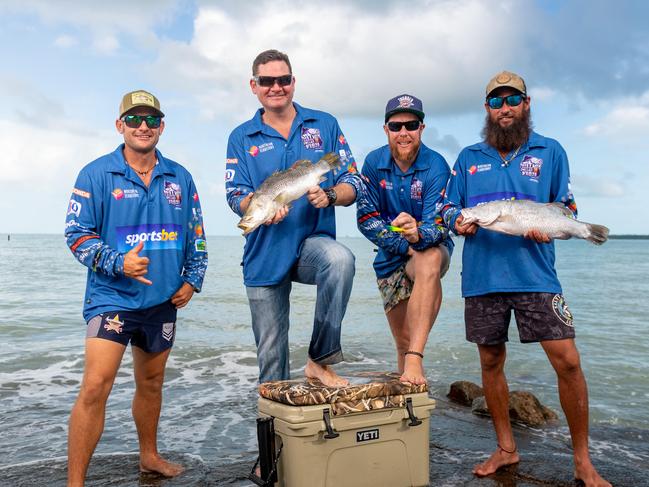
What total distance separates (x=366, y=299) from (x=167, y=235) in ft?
76.1

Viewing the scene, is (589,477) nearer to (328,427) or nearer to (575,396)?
(575,396)

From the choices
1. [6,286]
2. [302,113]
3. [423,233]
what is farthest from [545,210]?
[6,286]

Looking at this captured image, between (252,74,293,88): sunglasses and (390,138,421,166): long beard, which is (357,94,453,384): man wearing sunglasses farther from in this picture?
(252,74,293,88): sunglasses

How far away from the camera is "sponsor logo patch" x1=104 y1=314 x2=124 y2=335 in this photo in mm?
4949

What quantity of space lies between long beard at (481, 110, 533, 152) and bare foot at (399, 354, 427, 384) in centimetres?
194

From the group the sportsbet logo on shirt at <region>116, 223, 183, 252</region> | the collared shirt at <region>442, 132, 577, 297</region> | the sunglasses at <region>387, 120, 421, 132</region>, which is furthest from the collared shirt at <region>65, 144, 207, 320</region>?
the collared shirt at <region>442, 132, 577, 297</region>

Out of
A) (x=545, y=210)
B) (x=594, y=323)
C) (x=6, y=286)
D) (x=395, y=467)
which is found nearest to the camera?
(x=395, y=467)

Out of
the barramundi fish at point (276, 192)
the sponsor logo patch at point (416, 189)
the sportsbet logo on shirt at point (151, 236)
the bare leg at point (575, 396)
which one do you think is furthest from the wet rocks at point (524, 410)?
the sportsbet logo on shirt at point (151, 236)

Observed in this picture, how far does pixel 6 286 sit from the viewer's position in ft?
99.7

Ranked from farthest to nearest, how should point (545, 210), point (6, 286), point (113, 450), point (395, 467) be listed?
point (6, 286) < point (113, 450) < point (545, 210) < point (395, 467)

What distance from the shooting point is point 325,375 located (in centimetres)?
488

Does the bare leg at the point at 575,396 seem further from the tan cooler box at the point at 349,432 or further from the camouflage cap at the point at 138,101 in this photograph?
the camouflage cap at the point at 138,101

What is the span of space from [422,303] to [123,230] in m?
2.46

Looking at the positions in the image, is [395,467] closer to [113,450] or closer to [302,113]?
[302,113]
